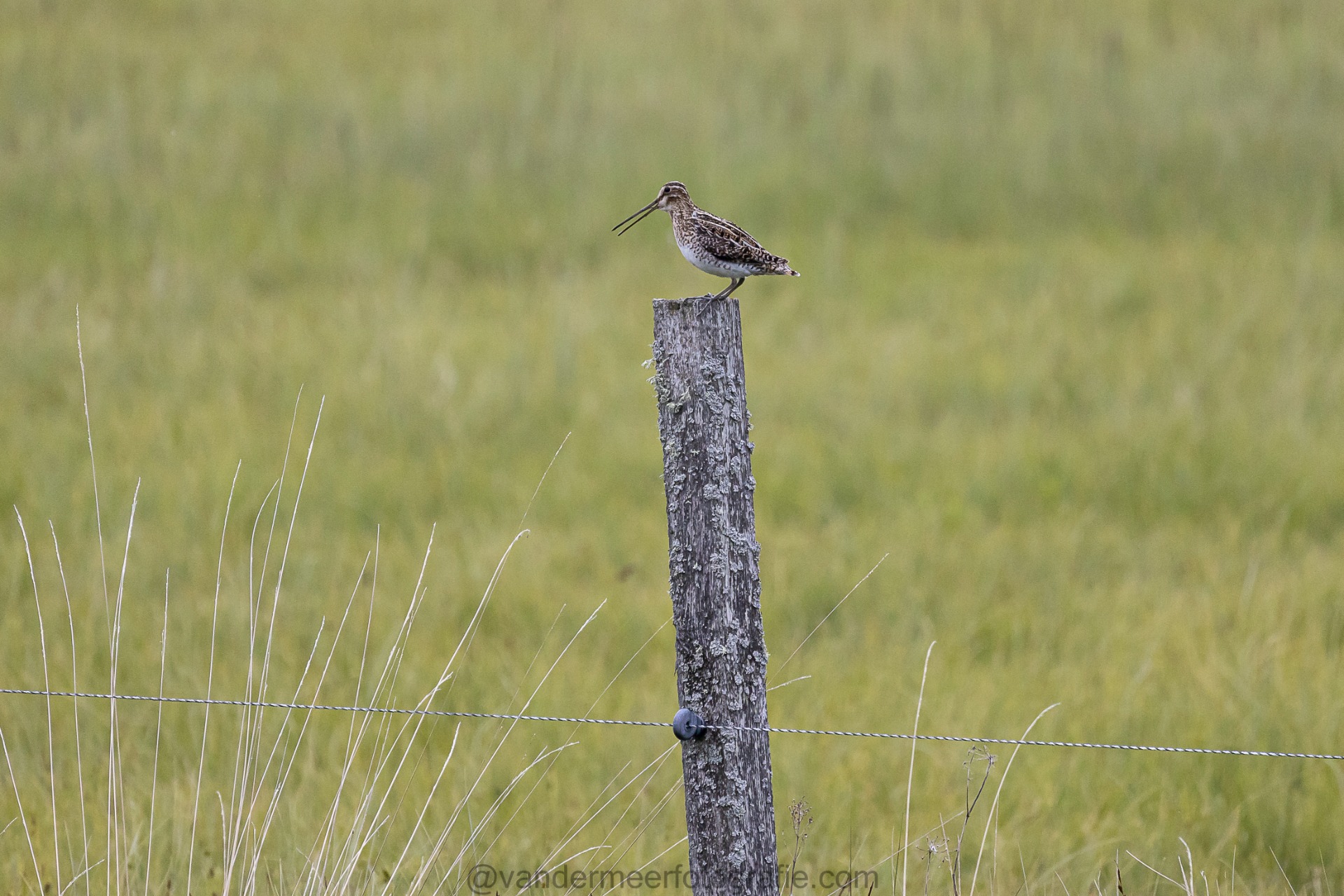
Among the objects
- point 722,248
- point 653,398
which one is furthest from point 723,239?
point 653,398

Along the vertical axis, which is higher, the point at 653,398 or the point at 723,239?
the point at 723,239

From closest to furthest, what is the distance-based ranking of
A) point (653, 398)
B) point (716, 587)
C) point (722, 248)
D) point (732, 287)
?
point (716, 587) → point (732, 287) → point (722, 248) → point (653, 398)

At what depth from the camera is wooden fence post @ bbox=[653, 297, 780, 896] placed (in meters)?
2.64

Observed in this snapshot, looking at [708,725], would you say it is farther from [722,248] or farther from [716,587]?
[722,248]

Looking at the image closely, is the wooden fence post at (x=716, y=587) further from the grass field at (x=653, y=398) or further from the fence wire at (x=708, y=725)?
the grass field at (x=653, y=398)

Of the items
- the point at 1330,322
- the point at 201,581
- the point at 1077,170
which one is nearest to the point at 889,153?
the point at 1077,170

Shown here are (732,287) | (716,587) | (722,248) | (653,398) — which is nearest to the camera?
(716,587)

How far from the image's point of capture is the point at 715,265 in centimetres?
333

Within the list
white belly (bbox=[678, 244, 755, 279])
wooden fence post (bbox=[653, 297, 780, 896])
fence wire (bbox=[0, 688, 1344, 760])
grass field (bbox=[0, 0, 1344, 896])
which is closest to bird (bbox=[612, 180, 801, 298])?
white belly (bbox=[678, 244, 755, 279])

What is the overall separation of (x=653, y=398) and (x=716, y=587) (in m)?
4.68

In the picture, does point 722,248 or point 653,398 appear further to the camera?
point 653,398

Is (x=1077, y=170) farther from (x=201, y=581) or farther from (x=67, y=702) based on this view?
(x=67, y=702)

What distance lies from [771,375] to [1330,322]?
10.9 feet

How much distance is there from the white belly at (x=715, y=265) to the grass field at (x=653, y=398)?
138 cm
